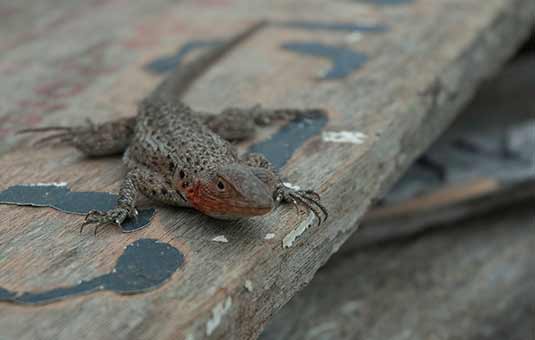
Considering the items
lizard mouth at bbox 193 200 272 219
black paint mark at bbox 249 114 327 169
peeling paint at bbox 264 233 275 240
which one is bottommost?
black paint mark at bbox 249 114 327 169

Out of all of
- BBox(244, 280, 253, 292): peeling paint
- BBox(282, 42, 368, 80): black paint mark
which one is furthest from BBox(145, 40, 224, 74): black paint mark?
BBox(244, 280, 253, 292): peeling paint

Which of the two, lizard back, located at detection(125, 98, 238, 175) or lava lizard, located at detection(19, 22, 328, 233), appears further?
lizard back, located at detection(125, 98, 238, 175)

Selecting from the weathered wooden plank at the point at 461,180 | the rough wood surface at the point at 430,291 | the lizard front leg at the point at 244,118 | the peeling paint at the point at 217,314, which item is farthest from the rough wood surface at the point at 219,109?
the rough wood surface at the point at 430,291

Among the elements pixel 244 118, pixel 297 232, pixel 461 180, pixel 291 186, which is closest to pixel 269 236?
pixel 297 232

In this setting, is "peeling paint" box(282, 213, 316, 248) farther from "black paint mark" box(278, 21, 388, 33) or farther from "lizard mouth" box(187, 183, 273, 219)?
"black paint mark" box(278, 21, 388, 33)

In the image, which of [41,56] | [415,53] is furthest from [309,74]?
[41,56]

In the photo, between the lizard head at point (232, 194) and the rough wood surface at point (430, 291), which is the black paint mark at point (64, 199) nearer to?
the lizard head at point (232, 194)

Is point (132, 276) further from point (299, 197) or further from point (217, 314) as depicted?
point (299, 197)
